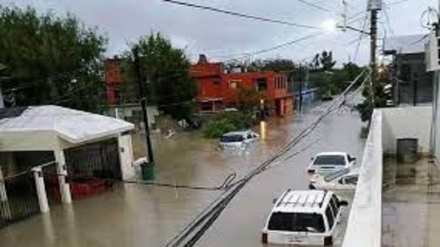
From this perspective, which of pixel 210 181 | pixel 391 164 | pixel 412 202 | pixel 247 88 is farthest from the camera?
pixel 247 88

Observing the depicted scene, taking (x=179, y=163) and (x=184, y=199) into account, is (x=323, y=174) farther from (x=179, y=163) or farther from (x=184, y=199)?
(x=179, y=163)

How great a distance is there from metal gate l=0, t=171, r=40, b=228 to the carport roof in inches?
75.7

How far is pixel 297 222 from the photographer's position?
14.1m

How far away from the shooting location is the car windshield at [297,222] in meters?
14.0

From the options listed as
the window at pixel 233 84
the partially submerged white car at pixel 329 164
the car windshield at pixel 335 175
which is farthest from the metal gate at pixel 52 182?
the window at pixel 233 84

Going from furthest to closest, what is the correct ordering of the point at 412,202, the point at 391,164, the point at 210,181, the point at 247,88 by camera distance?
the point at 247,88, the point at 210,181, the point at 391,164, the point at 412,202

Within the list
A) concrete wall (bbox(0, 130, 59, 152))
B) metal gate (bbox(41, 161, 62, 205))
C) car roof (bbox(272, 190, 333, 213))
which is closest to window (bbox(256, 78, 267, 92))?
metal gate (bbox(41, 161, 62, 205))

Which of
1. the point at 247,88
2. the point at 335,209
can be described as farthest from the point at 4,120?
the point at 247,88

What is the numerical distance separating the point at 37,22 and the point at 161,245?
71.2 ft

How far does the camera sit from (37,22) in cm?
3291

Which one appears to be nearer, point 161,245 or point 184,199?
point 161,245

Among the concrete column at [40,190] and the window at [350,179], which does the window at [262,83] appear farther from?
the concrete column at [40,190]

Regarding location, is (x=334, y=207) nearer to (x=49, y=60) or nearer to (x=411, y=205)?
(x=411, y=205)

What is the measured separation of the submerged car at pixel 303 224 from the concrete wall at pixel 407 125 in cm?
396
